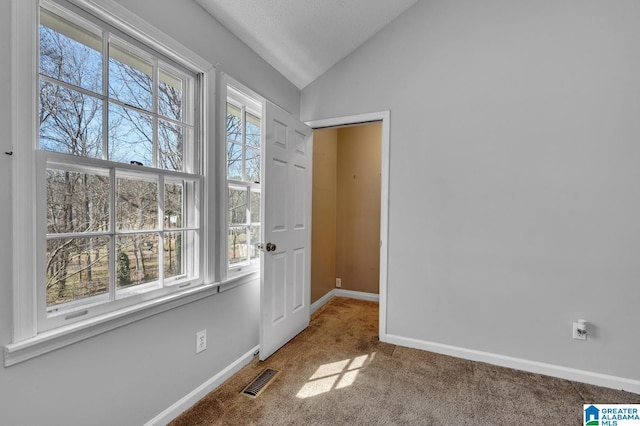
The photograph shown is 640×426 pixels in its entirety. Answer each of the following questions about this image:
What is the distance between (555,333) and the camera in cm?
209

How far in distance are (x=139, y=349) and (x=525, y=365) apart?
264 cm

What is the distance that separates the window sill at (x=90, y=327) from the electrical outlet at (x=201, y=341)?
9.3 inches

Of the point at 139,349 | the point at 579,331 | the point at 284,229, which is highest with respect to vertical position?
the point at 284,229

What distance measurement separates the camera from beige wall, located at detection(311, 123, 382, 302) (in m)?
3.75

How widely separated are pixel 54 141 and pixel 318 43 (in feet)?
6.70

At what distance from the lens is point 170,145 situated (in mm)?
1697

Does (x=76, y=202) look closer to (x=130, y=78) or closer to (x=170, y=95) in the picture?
(x=130, y=78)

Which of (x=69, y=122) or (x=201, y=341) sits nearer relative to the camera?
(x=69, y=122)

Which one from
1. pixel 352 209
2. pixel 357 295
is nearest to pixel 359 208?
pixel 352 209

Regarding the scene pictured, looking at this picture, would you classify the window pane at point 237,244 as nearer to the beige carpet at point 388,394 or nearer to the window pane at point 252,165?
the window pane at point 252,165

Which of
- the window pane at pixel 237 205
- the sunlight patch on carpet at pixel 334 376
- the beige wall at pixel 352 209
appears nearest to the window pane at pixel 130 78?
the window pane at pixel 237 205

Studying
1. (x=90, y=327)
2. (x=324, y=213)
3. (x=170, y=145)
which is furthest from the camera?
(x=324, y=213)

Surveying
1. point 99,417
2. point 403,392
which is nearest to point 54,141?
point 99,417

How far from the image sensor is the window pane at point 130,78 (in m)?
1.40
